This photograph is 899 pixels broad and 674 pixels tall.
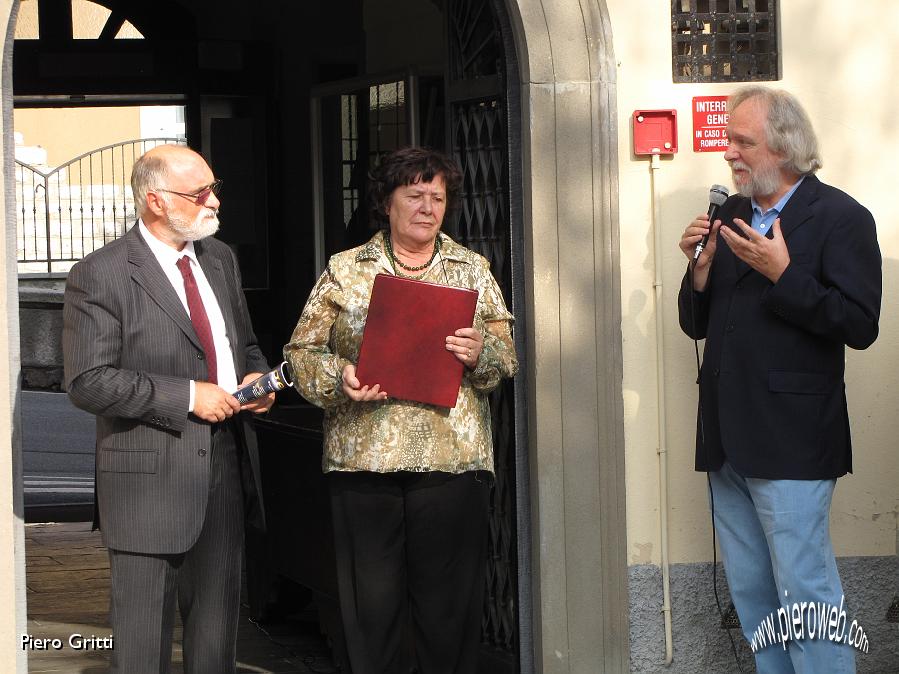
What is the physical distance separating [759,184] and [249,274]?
20.6ft

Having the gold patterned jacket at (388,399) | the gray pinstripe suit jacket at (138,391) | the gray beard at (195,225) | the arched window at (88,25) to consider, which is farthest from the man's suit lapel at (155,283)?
the arched window at (88,25)

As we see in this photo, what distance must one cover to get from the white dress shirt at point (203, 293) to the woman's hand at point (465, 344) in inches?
29.4

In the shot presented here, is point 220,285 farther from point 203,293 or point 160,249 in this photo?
point 160,249

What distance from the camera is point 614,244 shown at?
5.05m

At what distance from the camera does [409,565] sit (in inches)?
178

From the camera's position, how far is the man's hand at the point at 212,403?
4262mm

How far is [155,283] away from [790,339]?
2.04 meters

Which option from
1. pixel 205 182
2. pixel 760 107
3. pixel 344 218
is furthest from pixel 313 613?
pixel 760 107

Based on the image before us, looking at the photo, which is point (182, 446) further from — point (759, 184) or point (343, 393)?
point (759, 184)

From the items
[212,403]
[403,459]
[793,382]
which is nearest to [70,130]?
[212,403]

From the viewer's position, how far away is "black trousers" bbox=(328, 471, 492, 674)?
4.43m

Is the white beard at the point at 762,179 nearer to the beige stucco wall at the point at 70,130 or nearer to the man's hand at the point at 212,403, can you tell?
the man's hand at the point at 212,403

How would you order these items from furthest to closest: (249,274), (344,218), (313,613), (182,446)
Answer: (249,274)
(344,218)
(313,613)
(182,446)

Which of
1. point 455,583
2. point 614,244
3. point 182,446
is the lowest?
point 455,583
